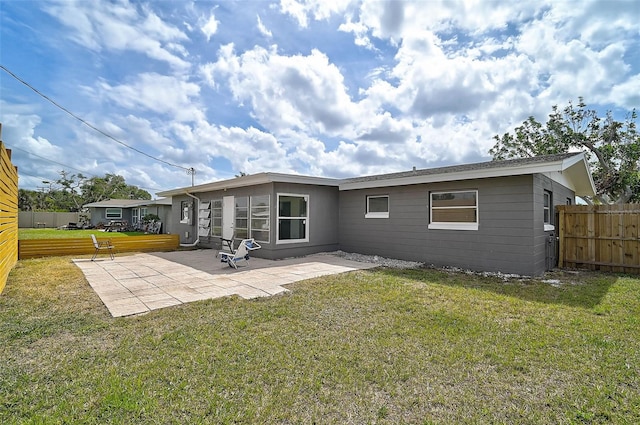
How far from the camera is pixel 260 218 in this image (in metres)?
9.97

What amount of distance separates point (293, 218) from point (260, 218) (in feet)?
3.68

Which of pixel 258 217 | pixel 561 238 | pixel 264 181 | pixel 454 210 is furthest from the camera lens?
pixel 258 217

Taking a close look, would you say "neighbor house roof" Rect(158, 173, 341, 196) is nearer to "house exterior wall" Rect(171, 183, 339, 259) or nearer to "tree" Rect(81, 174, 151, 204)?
"house exterior wall" Rect(171, 183, 339, 259)

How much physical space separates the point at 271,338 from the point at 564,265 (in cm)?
949

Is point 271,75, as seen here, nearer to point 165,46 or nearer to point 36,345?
point 165,46

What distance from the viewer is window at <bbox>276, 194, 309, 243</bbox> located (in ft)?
31.5

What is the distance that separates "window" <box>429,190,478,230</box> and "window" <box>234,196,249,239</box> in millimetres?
6173

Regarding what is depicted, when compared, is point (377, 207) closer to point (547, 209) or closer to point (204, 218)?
point (547, 209)

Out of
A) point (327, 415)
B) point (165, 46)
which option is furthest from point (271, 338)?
point (165, 46)

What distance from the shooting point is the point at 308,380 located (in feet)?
8.33

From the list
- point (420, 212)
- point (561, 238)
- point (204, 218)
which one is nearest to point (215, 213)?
point (204, 218)

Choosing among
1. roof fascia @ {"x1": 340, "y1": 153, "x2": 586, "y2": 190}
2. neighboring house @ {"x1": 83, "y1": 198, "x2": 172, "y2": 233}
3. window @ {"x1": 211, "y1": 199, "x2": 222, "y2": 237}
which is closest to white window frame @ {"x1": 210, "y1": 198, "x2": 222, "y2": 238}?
window @ {"x1": 211, "y1": 199, "x2": 222, "y2": 237}

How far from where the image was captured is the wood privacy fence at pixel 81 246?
9516mm

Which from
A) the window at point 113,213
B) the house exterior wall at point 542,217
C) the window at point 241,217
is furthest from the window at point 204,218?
the window at point 113,213
